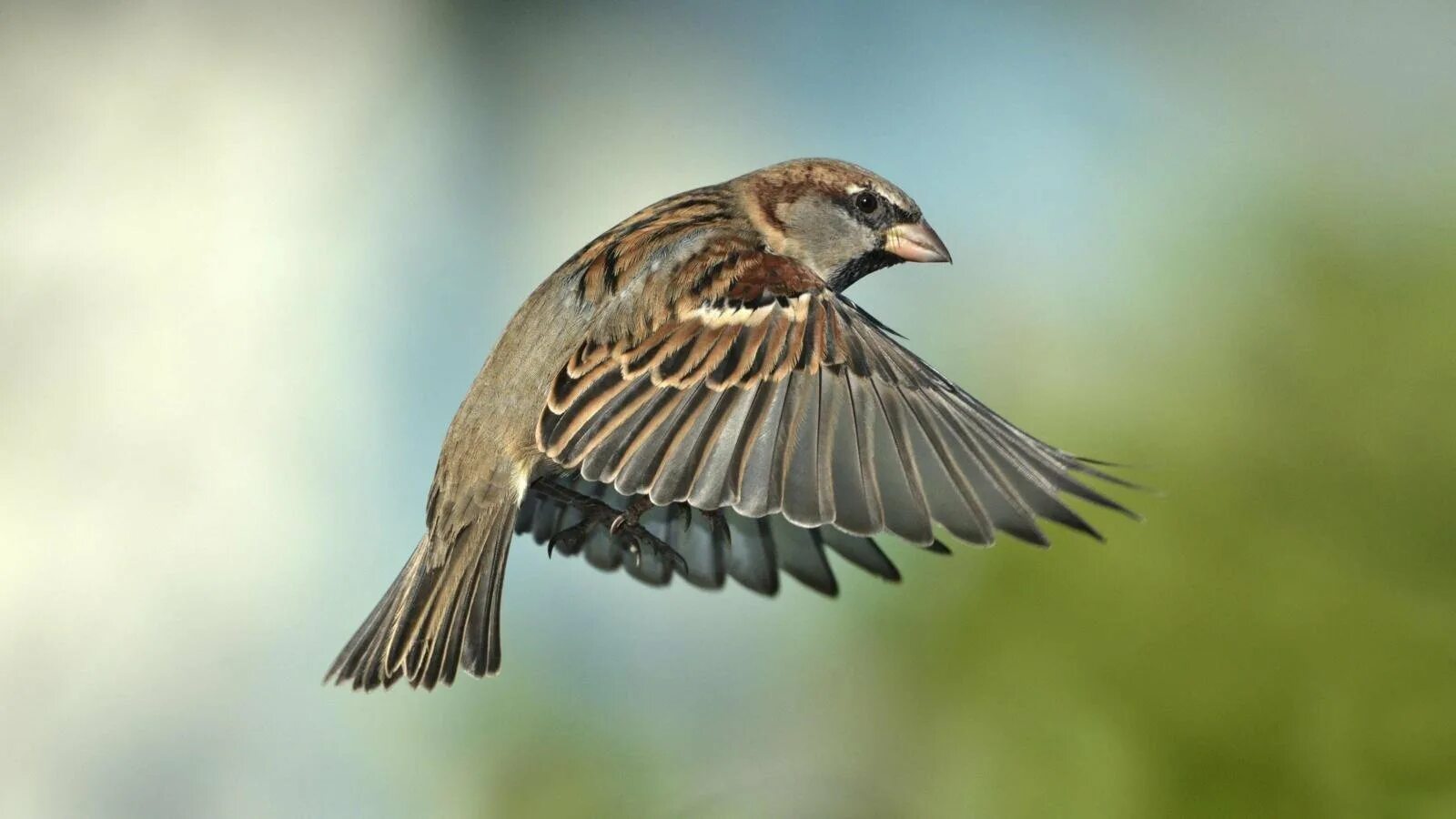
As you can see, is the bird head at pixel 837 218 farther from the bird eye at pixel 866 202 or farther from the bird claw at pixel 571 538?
the bird claw at pixel 571 538

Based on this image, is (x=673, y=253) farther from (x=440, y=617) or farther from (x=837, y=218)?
(x=440, y=617)

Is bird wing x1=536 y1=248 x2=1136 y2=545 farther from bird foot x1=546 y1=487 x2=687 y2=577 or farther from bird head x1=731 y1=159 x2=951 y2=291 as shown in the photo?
bird head x1=731 y1=159 x2=951 y2=291

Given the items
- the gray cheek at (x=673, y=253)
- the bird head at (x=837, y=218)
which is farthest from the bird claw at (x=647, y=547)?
the bird head at (x=837, y=218)

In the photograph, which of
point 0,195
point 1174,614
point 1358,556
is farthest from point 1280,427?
point 0,195

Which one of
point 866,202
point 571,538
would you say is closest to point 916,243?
point 866,202

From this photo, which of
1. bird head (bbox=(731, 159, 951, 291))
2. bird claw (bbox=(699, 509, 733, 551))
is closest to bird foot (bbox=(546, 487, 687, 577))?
bird claw (bbox=(699, 509, 733, 551))

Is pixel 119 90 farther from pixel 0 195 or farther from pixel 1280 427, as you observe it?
pixel 1280 427
